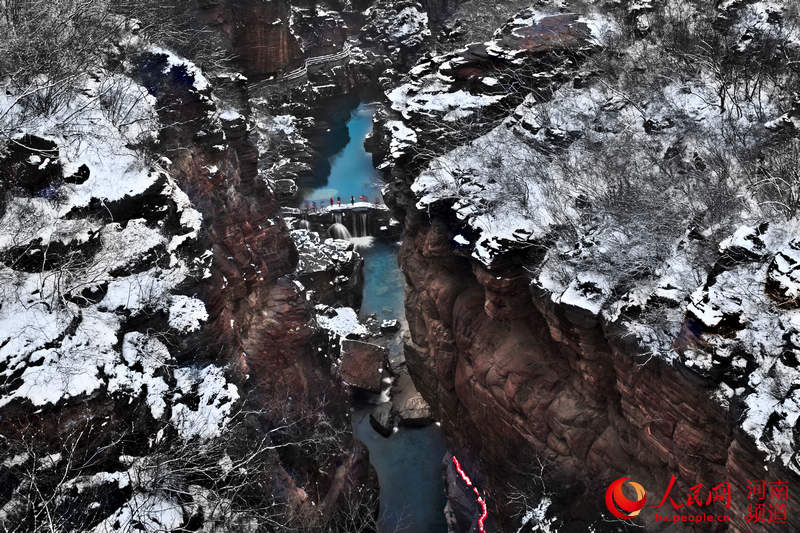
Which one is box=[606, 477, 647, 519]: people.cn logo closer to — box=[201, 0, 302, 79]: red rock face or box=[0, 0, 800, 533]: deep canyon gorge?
box=[0, 0, 800, 533]: deep canyon gorge

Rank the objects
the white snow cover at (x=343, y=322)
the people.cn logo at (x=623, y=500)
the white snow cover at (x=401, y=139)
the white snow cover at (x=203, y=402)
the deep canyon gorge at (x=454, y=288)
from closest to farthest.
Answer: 1. the deep canyon gorge at (x=454, y=288)
2. the white snow cover at (x=203, y=402)
3. the people.cn logo at (x=623, y=500)
4. the white snow cover at (x=401, y=139)
5. the white snow cover at (x=343, y=322)

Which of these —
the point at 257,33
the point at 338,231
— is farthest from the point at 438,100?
the point at 257,33

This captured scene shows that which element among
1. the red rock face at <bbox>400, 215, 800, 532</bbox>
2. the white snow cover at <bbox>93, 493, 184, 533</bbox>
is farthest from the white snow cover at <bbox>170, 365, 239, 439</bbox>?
the red rock face at <bbox>400, 215, 800, 532</bbox>

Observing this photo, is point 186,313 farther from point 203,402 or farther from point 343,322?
point 343,322

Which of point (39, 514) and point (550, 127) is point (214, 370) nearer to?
point (39, 514)

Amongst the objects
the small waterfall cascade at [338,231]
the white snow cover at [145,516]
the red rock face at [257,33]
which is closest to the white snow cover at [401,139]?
the white snow cover at [145,516]

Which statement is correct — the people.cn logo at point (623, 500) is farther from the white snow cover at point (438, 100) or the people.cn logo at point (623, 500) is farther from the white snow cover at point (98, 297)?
the white snow cover at point (438, 100)

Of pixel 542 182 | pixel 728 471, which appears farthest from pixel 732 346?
pixel 542 182
